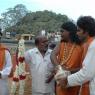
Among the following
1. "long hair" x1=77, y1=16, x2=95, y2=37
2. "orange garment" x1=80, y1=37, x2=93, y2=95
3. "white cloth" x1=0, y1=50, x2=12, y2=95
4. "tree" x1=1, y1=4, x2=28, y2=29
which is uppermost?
"long hair" x1=77, y1=16, x2=95, y2=37

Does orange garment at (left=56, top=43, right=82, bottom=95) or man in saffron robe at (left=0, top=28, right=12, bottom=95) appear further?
man in saffron robe at (left=0, top=28, right=12, bottom=95)

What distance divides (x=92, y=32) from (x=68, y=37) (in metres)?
1.20

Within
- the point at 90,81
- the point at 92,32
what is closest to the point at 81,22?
the point at 92,32

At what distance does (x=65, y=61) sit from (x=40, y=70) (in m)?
0.72

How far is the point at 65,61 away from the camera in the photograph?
544cm

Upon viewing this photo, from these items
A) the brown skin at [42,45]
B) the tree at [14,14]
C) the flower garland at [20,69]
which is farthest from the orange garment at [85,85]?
the tree at [14,14]

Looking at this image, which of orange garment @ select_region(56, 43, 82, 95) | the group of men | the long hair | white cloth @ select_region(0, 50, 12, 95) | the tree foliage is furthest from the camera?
the tree foliage

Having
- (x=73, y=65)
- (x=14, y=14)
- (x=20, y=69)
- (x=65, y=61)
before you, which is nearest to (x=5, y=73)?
(x=20, y=69)

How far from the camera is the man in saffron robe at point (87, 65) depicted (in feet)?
13.4

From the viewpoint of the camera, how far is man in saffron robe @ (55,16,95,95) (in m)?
4.09

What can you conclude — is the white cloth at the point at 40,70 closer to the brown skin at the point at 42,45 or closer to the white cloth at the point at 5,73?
the brown skin at the point at 42,45

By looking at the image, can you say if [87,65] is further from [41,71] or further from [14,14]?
[14,14]

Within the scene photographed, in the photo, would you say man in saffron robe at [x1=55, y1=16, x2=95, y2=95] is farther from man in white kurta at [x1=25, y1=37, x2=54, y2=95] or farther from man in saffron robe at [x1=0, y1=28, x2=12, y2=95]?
man in saffron robe at [x1=0, y1=28, x2=12, y2=95]

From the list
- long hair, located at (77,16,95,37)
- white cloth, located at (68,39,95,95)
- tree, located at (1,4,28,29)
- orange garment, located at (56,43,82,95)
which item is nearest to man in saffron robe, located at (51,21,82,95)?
orange garment, located at (56,43,82,95)
